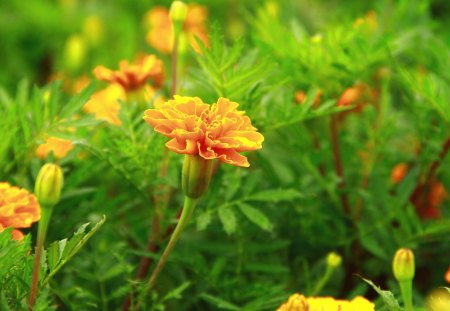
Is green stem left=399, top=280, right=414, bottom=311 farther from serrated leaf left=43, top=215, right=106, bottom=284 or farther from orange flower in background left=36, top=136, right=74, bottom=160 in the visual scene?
orange flower in background left=36, top=136, right=74, bottom=160

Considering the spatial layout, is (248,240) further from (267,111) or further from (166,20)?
(166,20)

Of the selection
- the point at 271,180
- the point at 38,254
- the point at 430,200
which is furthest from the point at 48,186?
the point at 430,200

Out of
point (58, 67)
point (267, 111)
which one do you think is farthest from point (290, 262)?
point (58, 67)

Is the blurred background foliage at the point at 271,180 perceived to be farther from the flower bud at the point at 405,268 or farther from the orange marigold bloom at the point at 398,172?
the flower bud at the point at 405,268

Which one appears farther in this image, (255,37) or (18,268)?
(255,37)

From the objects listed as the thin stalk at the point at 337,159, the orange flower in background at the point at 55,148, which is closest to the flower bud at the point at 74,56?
the orange flower in background at the point at 55,148

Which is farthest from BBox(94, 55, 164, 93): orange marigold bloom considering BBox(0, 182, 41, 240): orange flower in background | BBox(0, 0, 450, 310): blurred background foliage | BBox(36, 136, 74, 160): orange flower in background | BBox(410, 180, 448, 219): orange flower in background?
BBox(410, 180, 448, 219): orange flower in background

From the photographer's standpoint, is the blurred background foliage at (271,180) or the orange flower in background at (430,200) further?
the orange flower in background at (430,200)
